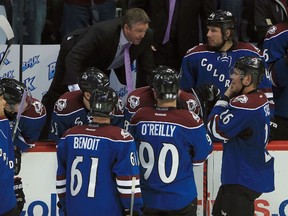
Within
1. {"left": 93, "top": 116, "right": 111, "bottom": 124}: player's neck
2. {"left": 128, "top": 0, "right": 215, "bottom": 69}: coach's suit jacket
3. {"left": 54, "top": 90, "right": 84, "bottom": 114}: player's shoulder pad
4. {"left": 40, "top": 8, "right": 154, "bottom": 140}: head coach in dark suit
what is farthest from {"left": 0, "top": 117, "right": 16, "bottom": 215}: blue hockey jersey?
{"left": 128, "top": 0, "right": 215, "bottom": 69}: coach's suit jacket

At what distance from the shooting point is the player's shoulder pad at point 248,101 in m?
5.24

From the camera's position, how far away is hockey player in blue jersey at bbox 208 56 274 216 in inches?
207

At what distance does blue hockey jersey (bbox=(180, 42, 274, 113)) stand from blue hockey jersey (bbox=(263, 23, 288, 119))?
167 mm

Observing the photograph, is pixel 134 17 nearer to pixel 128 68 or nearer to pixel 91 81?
pixel 128 68

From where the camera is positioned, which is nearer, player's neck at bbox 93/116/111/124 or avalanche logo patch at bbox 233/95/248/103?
player's neck at bbox 93/116/111/124

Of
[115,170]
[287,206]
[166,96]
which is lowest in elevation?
[287,206]

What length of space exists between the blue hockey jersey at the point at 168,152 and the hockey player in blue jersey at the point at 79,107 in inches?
18.3

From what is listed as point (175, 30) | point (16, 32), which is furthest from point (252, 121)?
point (16, 32)

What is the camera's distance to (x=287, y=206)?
5996 millimetres

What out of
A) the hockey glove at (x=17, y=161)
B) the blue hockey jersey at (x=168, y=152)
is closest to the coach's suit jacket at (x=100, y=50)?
the hockey glove at (x=17, y=161)

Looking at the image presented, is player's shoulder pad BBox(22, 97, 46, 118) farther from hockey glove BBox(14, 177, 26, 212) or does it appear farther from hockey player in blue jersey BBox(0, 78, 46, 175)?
hockey glove BBox(14, 177, 26, 212)

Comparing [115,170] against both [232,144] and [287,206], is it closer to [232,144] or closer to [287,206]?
[232,144]

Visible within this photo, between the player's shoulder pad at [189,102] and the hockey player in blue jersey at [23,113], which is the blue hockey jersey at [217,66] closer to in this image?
the player's shoulder pad at [189,102]

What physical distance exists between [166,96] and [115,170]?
58cm
